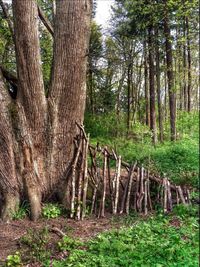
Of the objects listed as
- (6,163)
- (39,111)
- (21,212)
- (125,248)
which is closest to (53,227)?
(21,212)

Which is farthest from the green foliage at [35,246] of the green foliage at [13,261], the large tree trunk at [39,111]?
the large tree trunk at [39,111]

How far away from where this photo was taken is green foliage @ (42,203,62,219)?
16.6 ft

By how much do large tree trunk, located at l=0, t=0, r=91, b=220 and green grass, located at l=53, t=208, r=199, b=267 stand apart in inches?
58.9

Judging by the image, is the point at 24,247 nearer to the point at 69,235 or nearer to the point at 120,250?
the point at 69,235

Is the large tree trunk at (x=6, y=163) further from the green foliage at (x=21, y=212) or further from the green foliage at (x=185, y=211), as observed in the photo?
the green foliage at (x=185, y=211)

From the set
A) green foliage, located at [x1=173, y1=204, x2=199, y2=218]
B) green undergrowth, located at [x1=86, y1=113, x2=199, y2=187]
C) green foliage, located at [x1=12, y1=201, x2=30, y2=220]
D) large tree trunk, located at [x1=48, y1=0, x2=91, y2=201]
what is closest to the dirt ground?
green foliage, located at [x1=12, y1=201, x2=30, y2=220]

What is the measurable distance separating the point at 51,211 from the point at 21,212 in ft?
1.51

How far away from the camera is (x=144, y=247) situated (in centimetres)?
374

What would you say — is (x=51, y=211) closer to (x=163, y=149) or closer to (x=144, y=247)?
(x=144, y=247)

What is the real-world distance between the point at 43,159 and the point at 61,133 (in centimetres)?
52

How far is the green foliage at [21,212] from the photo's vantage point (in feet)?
→ 16.4

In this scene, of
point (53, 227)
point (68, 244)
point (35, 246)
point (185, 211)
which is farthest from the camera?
point (185, 211)

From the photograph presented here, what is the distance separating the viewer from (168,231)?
4.23m

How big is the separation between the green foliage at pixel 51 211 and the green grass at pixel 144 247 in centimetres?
110
